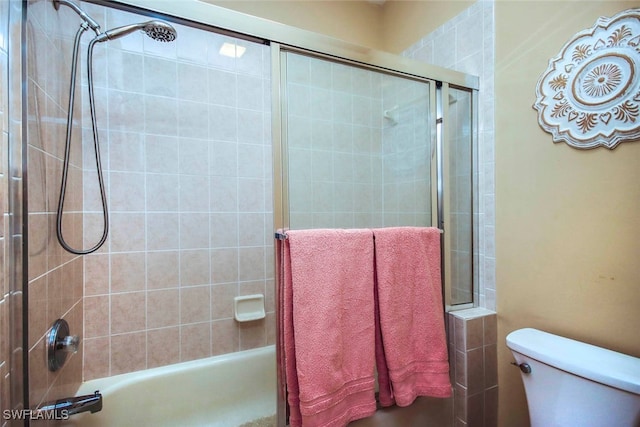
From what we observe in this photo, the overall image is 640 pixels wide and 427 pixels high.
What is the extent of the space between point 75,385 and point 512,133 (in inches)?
89.0

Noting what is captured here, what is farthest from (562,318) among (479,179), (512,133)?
(512,133)

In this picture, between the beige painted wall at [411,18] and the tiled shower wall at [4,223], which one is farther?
the beige painted wall at [411,18]

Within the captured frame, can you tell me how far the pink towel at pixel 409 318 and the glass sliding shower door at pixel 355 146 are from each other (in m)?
0.12

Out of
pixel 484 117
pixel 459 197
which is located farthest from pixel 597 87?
pixel 459 197

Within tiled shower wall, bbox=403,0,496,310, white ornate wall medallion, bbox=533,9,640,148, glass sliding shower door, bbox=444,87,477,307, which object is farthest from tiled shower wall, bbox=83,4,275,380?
white ornate wall medallion, bbox=533,9,640,148

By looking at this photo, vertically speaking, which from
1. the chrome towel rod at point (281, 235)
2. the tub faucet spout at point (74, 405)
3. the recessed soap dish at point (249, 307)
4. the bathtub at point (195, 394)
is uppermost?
the chrome towel rod at point (281, 235)

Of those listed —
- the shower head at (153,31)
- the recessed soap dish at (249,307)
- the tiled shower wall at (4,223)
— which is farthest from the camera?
the recessed soap dish at (249,307)

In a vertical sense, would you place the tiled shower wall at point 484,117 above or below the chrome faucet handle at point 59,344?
above

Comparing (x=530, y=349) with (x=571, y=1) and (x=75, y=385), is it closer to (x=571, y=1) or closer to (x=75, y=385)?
(x=571, y=1)

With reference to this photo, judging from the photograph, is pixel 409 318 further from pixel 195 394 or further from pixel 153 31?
pixel 153 31

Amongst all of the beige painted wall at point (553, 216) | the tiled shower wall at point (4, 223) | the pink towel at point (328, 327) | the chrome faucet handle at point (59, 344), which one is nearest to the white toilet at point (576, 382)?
the beige painted wall at point (553, 216)

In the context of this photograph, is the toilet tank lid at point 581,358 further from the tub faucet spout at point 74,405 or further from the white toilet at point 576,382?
the tub faucet spout at point 74,405

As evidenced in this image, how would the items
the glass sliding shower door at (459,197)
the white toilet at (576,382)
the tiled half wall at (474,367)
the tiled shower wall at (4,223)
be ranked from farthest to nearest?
the glass sliding shower door at (459,197) → the tiled half wall at (474,367) → the white toilet at (576,382) → the tiled shower wall at (4,223)

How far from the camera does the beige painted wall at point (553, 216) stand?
95cm
